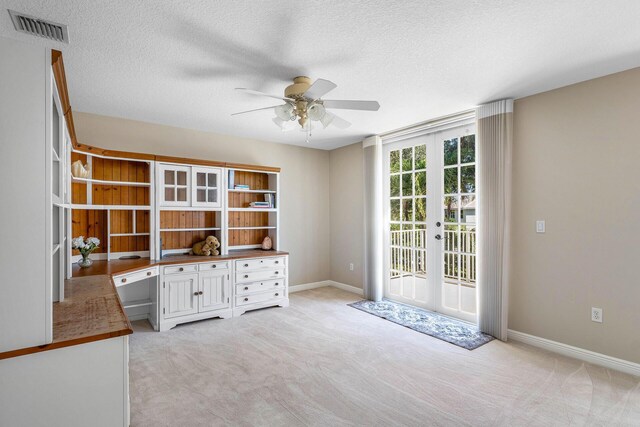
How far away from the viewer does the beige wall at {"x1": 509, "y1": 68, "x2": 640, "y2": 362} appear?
250cm

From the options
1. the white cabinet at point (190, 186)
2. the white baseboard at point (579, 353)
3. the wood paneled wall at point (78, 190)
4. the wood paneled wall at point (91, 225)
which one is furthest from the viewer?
the white cabinet at point (190, 186)

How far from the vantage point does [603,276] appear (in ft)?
8.61

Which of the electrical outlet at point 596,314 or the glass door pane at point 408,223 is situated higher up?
the glass door pane at point 408,223

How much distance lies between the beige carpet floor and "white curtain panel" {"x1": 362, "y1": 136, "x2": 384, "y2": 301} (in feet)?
3.93

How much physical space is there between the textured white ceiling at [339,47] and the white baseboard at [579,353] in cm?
241

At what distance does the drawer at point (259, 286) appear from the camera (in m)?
3.97

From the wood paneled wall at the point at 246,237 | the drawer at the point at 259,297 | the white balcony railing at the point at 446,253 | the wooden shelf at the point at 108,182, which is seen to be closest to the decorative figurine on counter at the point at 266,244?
the wood paneled wall at the point at 246,237

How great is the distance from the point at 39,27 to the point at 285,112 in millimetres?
1673

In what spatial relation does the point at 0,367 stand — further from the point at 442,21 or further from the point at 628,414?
the point at 628,414

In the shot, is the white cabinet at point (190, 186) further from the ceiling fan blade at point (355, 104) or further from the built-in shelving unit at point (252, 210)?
the ceiling fan blade at point (355, 104)

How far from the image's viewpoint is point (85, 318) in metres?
1.65

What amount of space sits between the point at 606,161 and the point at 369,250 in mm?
2857

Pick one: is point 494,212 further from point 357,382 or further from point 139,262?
point 139,262

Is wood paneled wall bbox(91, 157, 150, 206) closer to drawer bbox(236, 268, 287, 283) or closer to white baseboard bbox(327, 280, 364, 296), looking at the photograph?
drawer bbox(236, 268, 287, 283)
